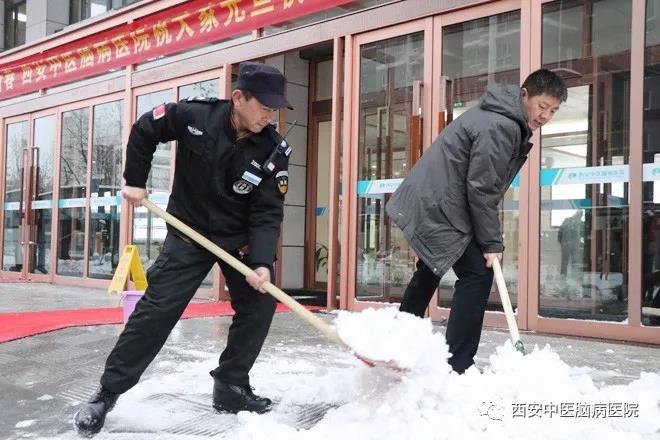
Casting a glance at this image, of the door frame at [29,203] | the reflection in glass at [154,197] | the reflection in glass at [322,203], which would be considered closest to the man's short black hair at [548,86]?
the reflection in glass at [154,197]

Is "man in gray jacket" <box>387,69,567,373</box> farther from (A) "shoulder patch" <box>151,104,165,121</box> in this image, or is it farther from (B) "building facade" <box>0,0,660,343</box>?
(B) "building facade" <box>0,0,660,343</box>

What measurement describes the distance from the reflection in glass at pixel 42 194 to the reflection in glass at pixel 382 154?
6026 mm

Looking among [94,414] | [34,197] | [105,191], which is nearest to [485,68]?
[94,414]

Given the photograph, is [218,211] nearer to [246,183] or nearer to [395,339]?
[246,183]

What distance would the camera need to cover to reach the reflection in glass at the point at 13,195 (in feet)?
35.7

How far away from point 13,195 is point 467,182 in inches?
392

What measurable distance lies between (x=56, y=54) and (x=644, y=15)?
28.8 feet

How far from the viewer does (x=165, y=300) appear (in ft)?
8.92

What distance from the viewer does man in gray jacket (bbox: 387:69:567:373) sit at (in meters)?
3.04

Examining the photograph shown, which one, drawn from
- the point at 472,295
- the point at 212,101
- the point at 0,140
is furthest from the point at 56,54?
the point at 472,295

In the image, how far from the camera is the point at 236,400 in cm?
289

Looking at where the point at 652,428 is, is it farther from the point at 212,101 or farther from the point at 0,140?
the point at 0,140

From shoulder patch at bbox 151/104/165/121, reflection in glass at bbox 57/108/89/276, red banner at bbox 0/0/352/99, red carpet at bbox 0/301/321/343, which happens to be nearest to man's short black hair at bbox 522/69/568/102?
shoulder patch at bbox 151/104/165/121

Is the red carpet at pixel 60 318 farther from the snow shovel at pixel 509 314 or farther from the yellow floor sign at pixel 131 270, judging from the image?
the snow shovel at pixel 509 314
